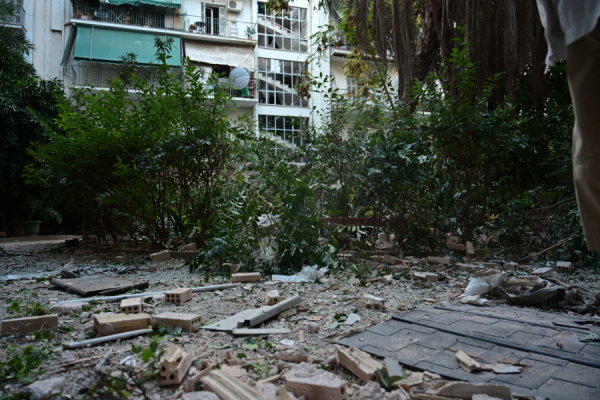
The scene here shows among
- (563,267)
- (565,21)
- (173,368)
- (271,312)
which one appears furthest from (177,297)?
(563,267)

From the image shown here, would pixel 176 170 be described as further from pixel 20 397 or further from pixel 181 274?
pixel 20 397

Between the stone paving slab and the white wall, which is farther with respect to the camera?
the white wall

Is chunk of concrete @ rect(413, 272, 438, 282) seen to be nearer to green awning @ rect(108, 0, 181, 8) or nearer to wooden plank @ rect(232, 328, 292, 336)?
wooden plank @ rect(232, 328, 292, 336)

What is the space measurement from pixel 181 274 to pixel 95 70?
16.3m

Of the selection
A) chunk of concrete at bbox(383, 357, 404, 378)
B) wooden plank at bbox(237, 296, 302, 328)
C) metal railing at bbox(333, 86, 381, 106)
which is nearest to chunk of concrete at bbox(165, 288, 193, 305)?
wooden plank at bbox(237, 296, 302, 328)

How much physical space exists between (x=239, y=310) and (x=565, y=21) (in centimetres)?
243

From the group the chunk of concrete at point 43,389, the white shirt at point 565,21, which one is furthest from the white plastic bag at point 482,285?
the chunk of concrete at point 43,389

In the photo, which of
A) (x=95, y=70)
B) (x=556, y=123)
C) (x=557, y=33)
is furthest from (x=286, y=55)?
(x=557, y=33)

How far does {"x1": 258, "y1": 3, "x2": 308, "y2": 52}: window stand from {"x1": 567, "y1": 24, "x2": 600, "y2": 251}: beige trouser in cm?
1914

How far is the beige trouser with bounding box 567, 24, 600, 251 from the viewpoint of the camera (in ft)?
4.91

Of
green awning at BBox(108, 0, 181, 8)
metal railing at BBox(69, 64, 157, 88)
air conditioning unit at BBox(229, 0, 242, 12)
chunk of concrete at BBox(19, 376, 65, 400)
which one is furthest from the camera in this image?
air conditioning unit at BBox(229, 0, 242, 12)

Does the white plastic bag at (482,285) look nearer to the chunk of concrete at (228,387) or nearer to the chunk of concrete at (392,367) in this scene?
the chunk of concrete at (392,367)

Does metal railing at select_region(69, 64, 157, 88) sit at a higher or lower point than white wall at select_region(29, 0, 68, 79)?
lower

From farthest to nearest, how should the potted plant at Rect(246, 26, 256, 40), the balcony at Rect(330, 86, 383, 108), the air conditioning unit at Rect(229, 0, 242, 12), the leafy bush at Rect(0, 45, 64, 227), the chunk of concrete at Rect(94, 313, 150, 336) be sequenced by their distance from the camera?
the air conditioning unit at Rect(229, 0, 242, 12)
the potted plant at Rect(246, 26, 256, 40)
the leafy bush at Rect(0, 45, 64, 227)
the balcony at Rect(330, 86, 383, 108)
the chunk of concrete at Rect(94, 313, 150, 336)
